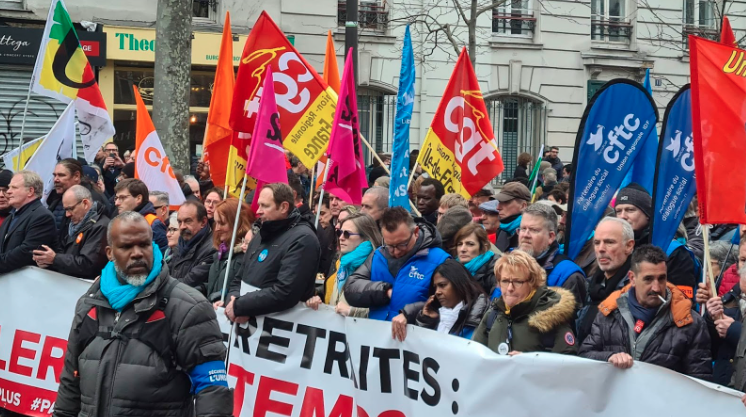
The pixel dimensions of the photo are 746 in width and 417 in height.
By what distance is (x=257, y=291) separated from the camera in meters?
6.40

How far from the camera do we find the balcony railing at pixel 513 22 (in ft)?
74.0

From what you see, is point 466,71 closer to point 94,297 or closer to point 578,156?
point 578,156

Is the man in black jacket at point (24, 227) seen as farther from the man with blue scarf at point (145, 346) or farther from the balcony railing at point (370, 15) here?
the balcony railing at point (370, 15)

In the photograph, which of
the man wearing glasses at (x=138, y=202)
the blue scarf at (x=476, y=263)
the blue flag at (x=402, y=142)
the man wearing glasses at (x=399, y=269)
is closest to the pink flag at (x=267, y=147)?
the blue flag at (x=402, y=142)

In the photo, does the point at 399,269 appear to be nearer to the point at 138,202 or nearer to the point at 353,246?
the point at 353,246

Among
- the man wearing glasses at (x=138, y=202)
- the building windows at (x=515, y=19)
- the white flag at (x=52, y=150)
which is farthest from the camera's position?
the building windows at (x=515, y=19)

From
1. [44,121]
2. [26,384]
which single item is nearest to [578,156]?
[26,384]

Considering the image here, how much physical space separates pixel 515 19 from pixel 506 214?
15280 millimetres

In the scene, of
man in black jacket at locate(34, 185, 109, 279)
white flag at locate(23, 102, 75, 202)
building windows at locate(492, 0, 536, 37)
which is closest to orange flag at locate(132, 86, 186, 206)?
white flag at locate(23, 102, 75, 202)

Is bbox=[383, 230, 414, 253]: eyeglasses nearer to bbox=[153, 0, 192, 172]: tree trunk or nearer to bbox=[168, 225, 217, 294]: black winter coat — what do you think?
bbox=[168, 225, 217, 294]: black winter coat

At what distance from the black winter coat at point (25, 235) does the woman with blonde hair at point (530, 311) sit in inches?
163

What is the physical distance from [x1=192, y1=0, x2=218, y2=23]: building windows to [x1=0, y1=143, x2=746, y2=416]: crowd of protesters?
11014 mm

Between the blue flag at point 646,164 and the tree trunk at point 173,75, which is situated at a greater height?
the tree trunk at point 173,75

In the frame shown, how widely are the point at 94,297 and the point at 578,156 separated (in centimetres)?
376
